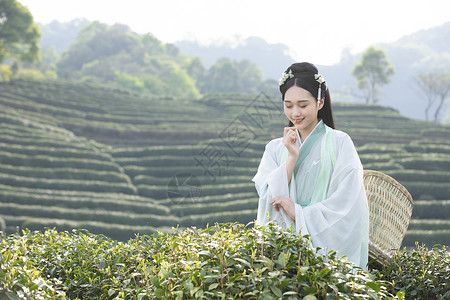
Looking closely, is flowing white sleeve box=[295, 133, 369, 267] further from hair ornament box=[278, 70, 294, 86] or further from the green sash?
hair ornament box=[278, 70, 294, 86]

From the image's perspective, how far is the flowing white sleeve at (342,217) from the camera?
1.83 m

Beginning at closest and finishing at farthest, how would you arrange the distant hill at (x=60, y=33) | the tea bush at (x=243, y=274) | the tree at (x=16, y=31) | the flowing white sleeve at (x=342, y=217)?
the tea bush at (x=243, y=274), the flowing white sleeve at (x=342, y=217), the tree at (x=16, y=31), the distant hill at (x=60, y=33)

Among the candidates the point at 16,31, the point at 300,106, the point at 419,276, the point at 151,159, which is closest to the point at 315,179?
the point at 300,106

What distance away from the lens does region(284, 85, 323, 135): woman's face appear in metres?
1.98

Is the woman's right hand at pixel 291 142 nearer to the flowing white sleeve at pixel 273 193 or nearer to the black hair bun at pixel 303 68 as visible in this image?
the flowing white sleeve at pixel 273 193

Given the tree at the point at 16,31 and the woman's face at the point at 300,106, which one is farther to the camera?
the tree at the point at 16,31

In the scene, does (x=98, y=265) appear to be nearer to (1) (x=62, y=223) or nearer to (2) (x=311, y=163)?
(2) (x=311, y=163)

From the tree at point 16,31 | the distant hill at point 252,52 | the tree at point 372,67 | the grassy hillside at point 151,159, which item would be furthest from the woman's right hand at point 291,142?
the distant hill at point 252,52

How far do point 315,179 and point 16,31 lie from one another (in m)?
29.1

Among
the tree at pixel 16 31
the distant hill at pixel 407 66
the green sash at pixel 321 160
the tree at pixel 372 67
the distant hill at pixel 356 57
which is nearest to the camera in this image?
the green sash at pixel 321 160

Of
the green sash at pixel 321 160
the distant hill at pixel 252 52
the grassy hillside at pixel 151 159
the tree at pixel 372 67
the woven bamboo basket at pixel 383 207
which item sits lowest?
the grassy hillside at pixel 151 159

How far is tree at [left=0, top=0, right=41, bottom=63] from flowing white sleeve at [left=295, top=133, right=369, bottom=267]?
28.9 meters

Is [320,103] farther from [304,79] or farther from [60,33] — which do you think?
[60,33]

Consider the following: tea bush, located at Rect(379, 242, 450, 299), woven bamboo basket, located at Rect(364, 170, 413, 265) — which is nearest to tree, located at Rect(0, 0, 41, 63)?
woven bamboo basket, located at Rect(364, 170, 413, 265)
